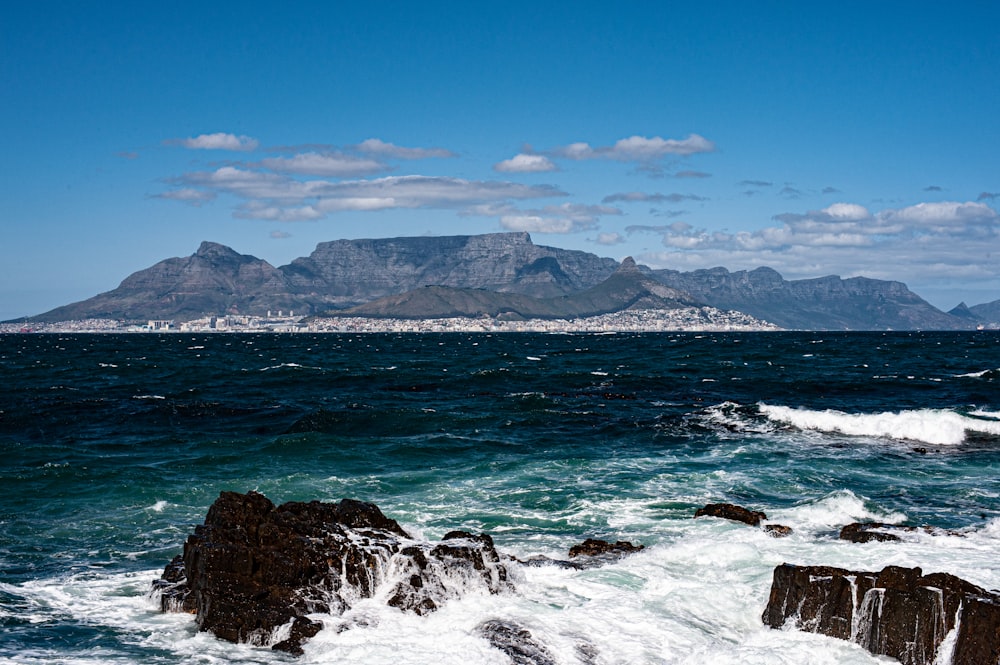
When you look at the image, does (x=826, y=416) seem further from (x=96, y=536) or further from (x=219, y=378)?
(x=219, y=378)

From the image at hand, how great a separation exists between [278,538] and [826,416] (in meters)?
34.8

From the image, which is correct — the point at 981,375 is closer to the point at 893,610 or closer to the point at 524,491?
the point at 524,491

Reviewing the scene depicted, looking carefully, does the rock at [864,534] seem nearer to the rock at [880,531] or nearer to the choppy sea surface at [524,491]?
the rock at [880,531]

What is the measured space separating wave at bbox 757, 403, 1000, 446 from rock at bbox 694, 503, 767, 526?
19.6m

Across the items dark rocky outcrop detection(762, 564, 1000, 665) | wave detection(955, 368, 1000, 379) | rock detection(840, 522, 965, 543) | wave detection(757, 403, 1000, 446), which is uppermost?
dark rocky outcrop detection(762, 564, 1000, 665)

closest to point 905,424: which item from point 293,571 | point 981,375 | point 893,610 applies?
point 893,610

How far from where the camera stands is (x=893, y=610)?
13.9m

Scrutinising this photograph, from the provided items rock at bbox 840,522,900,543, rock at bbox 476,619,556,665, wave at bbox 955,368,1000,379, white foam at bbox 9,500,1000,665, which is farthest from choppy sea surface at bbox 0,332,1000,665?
wave at bbox 955,368,1000,379

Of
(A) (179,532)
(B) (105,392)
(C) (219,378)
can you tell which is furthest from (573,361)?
(A) (179,532)

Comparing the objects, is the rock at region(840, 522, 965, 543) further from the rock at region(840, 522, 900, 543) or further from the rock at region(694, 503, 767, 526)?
the rock at region(694, 503, 767, 526)

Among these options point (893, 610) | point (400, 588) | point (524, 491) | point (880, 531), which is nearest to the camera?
point (893, 610)

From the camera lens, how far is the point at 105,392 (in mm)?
58406

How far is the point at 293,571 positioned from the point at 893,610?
1038 centimetres

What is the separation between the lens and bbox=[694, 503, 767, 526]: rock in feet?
72.5
